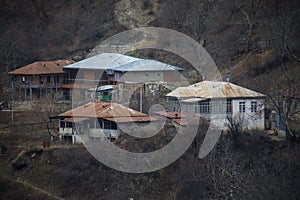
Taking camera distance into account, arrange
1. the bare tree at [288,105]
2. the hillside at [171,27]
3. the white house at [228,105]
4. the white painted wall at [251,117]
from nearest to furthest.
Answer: the bare tree at [288,105] → the white painted wall at [251,117] → the white house at [228,105] → the hillside at [171,27]

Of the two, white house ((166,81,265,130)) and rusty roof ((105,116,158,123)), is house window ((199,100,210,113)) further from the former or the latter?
rusty roof ((105,116,158,123))

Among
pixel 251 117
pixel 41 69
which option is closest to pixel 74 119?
pixel 251 117

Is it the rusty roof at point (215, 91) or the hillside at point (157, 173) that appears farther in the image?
the rusty roof at point (215, 91)

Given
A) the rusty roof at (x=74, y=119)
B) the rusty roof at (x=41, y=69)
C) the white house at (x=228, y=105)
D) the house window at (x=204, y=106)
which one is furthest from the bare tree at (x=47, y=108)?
the house window at (x=204, y=106)

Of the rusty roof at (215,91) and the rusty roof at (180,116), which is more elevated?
the rusty roof at (215,91)

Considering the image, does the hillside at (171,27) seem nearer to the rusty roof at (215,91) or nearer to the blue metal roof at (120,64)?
the rusty roof at (215,91)

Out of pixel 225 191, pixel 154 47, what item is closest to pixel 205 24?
pixel 154 47

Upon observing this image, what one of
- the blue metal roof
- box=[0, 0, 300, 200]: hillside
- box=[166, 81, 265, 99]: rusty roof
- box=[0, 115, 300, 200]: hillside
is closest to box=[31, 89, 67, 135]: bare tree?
box=[0, 0, 300, 200]: hillside

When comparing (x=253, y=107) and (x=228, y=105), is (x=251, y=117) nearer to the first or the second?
(x=253, y=107)
